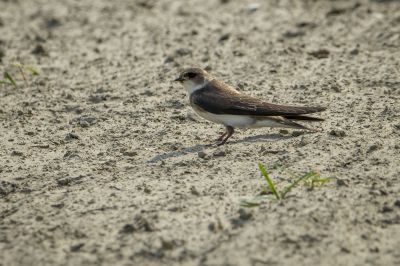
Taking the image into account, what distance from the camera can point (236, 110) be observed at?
6.72 meters

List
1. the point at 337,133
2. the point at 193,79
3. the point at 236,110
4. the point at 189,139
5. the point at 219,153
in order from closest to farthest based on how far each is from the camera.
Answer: the point at 219,153, the point at 337,133, the point at 236,110, the point at 189,139, the point at 193,79

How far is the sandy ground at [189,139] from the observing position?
4.84 meters

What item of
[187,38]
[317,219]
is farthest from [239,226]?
[187,38]

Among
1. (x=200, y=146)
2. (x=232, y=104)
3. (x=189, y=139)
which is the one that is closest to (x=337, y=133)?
(x=232, y=104)

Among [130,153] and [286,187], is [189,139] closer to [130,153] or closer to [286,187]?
[130,153]

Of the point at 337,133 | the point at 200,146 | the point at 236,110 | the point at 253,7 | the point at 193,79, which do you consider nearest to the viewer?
the point at 337,133

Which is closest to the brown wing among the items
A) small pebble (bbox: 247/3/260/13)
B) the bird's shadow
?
the bird's shadow

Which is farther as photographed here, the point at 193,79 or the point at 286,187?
the point at 193,79

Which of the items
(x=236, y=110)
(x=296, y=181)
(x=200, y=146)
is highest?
(x=236, y=110)

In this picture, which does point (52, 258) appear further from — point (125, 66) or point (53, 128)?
point (125, 66)

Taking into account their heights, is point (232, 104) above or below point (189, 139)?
above

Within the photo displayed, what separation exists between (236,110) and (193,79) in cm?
69

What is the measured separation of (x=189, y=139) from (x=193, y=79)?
67 cm

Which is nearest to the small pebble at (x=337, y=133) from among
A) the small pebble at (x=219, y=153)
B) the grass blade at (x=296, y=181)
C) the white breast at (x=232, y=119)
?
the white breast at (x=232, y=119)
